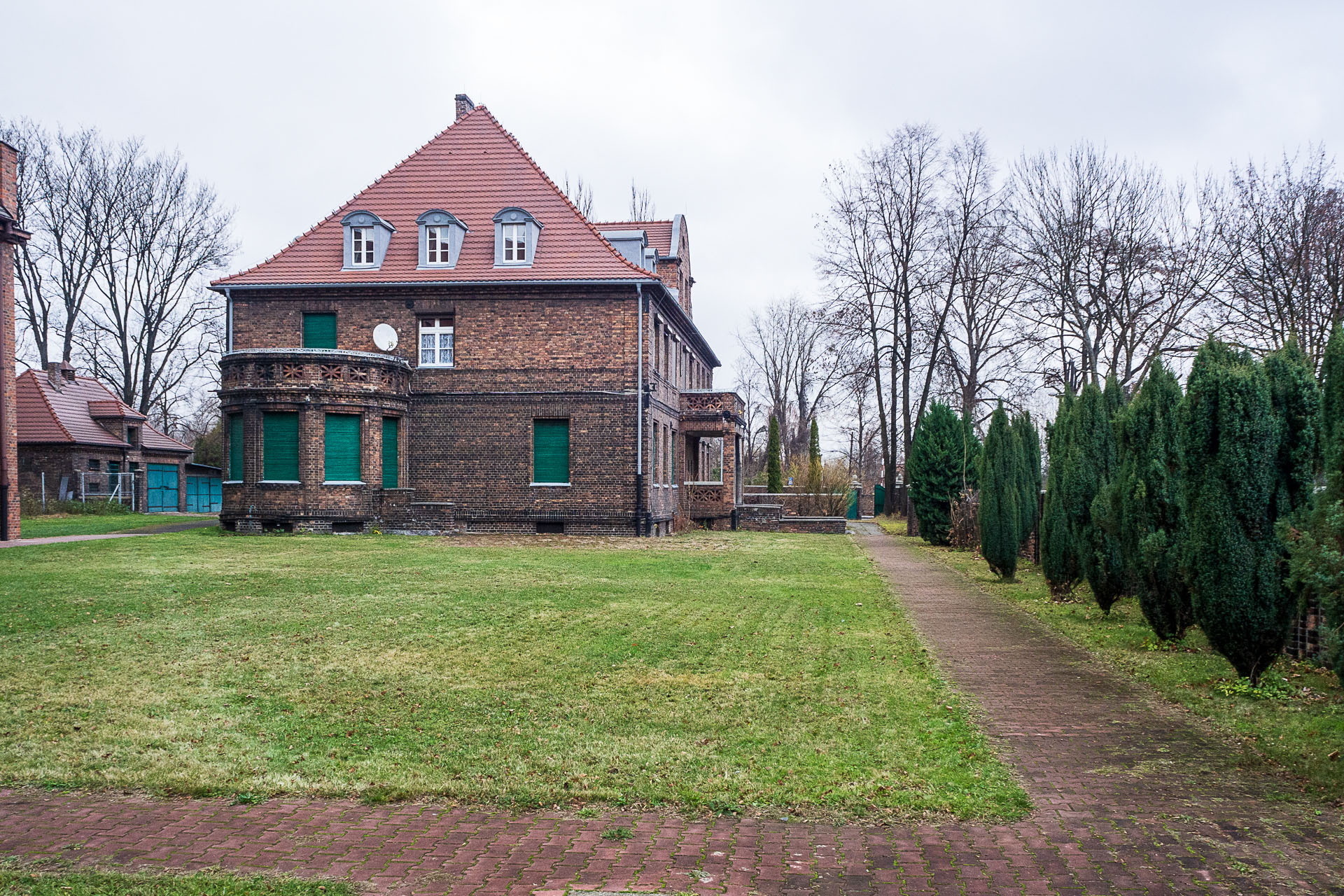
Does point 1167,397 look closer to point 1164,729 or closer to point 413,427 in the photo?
point 1164,729

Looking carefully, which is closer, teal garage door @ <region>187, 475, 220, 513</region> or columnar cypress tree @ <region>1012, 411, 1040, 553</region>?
columnar cypress tree @ <region>1012, 411, 1040, 553</region>

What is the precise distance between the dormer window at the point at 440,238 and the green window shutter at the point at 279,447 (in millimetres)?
5343

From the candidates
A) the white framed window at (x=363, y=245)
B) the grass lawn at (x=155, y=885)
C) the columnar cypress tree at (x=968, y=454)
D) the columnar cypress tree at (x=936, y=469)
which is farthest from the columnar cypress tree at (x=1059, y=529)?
the white framed window at (x=363, y=245)

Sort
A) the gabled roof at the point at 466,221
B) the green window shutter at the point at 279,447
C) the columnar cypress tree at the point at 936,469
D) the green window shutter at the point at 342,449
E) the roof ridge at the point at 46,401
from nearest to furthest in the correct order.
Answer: the green window shutter at the point at 279,447, the green window shutter at the point at 342,449, the gabled roof at the point at 466,221, the columnar cypress tree at the point at 936,469, the roof ridge at the point at 46,401

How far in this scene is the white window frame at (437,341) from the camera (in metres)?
24.9

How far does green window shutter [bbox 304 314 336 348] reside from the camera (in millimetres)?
25172

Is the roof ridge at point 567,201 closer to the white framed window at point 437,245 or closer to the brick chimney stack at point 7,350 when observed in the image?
the white framed window at point 437,245

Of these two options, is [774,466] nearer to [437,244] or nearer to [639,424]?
[639,424]

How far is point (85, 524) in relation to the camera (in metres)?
27.0

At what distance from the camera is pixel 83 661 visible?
301 inches

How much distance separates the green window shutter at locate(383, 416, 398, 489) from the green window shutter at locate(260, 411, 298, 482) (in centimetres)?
216

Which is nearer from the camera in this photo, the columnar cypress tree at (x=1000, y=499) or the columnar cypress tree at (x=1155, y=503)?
the columnar cypress tree at (x=1155, y=503)

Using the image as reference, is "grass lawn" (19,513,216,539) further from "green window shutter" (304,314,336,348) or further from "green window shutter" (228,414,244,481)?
"green window shutter" (304,314,336,348)

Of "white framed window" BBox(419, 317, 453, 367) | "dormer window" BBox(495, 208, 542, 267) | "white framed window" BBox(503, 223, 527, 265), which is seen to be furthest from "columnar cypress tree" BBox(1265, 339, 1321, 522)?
"white framed window" BBox(419, 317, 453, 367)
